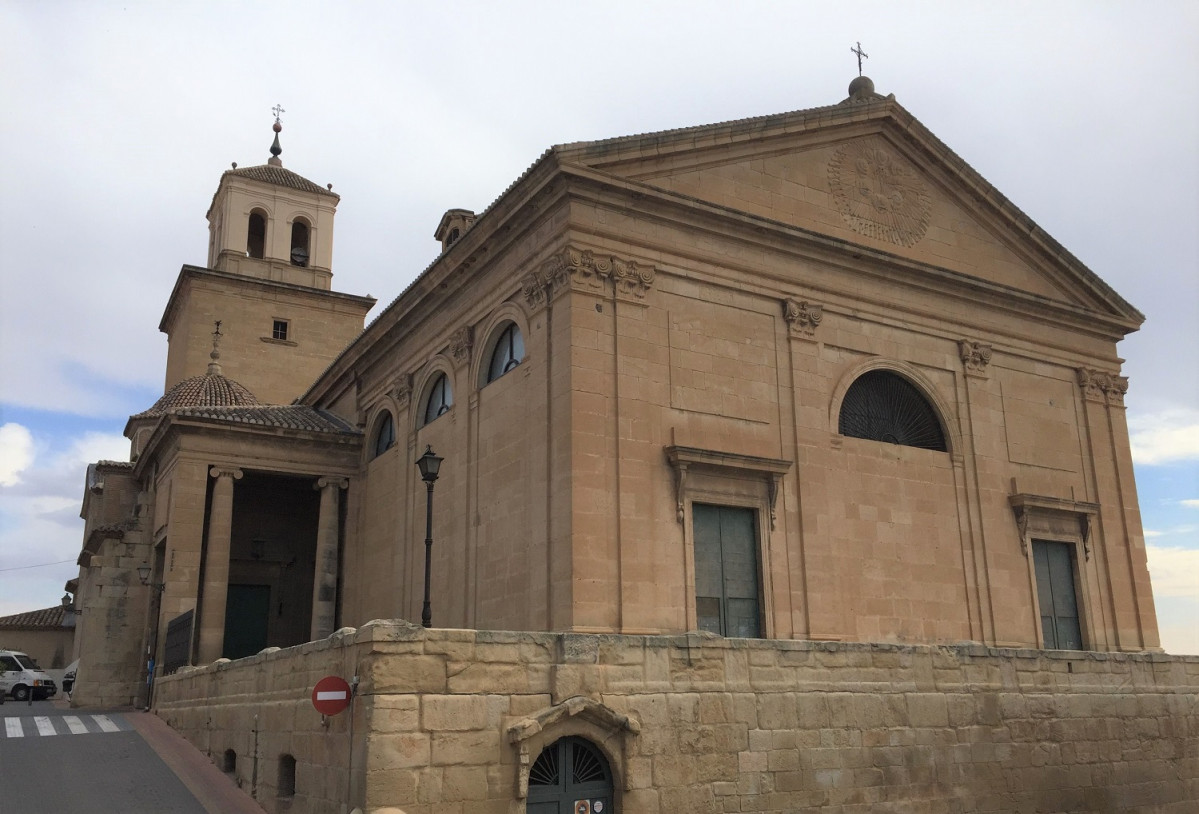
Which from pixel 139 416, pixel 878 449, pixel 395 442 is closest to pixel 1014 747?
pixel 878 449

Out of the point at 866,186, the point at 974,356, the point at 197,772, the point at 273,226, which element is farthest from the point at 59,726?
the point at 273,226

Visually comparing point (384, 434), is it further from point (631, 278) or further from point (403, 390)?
point (631, 278)

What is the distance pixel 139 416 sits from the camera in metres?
42.8

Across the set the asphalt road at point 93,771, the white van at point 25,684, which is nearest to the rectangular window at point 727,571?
the asphalt road at point 93,771

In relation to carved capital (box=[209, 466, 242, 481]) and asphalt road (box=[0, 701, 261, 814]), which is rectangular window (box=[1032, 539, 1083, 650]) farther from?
carved capital (box=[209, 466, 242, 481])

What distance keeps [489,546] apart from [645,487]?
12.5 ft

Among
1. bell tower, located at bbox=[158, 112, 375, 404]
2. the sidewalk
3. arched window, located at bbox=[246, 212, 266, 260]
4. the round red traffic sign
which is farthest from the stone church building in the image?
arched window, located at bbox=[246, 212, 266, 260]

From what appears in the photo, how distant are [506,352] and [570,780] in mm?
11196

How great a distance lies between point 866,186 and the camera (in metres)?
24.0

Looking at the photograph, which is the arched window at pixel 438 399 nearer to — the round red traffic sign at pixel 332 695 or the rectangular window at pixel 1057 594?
the round red traffic sign at pixel 332 695

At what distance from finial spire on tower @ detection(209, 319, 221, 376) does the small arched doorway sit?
27.7 meters

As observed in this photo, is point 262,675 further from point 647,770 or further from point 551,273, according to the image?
point 551,273

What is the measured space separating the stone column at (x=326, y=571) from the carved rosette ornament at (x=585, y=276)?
35.6 ft

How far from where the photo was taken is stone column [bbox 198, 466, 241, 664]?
25469mm
